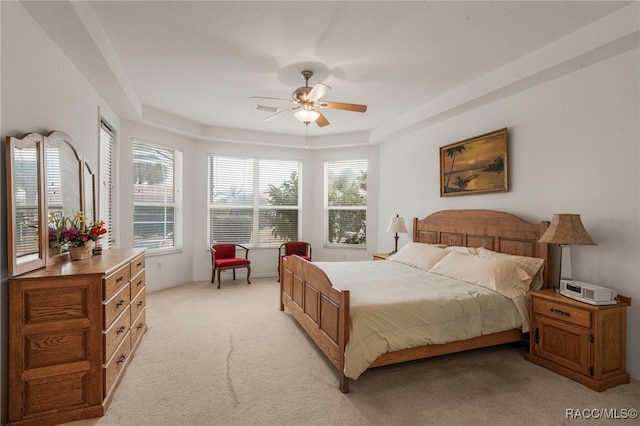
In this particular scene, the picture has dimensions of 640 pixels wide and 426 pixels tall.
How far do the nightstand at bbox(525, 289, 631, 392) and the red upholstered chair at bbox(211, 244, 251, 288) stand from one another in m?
4.32

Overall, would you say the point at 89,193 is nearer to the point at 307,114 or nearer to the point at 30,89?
the point at 30,89

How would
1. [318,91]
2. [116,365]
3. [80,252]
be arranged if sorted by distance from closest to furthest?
[116,365] → [80,252] → [318,91]

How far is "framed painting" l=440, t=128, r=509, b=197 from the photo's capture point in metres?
3.70

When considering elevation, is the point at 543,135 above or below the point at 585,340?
above

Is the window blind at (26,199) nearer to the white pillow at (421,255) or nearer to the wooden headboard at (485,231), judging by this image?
the white pillow at (421,255)

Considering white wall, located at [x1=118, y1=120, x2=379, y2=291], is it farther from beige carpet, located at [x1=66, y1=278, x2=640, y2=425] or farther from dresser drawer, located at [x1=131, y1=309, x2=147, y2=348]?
beige carpet, located at [x1=66, y1=278, x2=640, y2=425]

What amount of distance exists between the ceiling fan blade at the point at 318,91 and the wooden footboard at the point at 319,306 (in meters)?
1.66

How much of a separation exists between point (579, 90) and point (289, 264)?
11.4 ft

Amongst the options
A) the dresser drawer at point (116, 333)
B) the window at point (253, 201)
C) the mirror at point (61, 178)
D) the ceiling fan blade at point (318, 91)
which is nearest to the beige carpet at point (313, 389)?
the dresser drawer at point (116, 333)

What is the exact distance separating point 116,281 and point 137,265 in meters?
0.75

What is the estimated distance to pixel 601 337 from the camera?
2430mm

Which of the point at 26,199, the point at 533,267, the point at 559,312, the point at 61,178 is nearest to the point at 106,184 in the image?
the point at 61,178

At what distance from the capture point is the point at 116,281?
2432 mm

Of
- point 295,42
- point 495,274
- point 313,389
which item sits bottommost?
point 313,389
